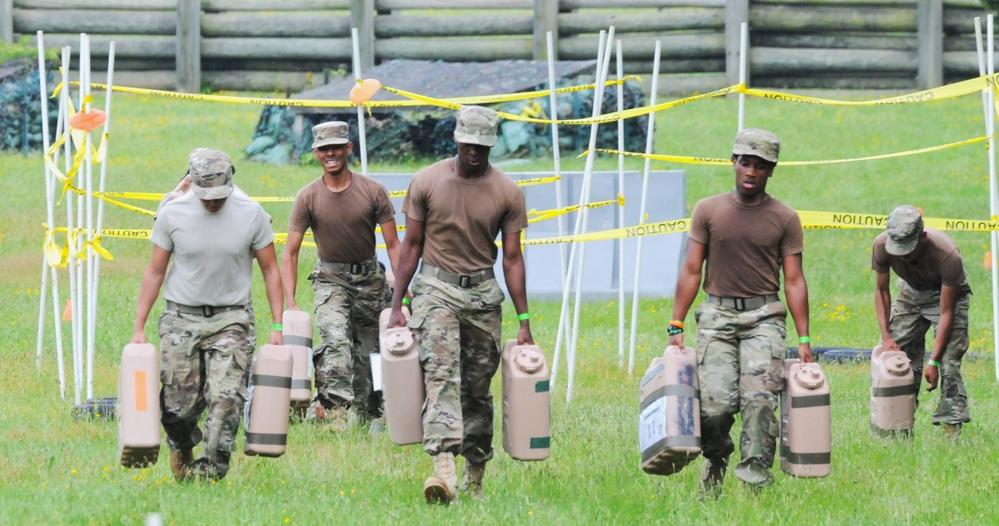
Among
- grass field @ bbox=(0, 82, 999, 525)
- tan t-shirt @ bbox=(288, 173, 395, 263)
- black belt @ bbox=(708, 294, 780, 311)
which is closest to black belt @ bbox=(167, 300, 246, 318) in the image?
grass field @ bbox=(0, 82, 999, 525)

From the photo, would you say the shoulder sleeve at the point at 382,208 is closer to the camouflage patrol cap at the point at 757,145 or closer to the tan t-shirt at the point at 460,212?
the tan t-shirt at the point at 460,212

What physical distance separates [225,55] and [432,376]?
897 inches

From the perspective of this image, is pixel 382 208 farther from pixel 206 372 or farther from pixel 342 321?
pixel 206 372

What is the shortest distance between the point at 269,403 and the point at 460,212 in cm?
144

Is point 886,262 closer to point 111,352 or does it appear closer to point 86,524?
point 86,524

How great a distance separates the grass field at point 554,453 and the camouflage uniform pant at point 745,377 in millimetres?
290

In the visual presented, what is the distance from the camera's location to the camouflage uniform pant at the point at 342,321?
33.6 feet

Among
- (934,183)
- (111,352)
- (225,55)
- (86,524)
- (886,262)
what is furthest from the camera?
(225,55)

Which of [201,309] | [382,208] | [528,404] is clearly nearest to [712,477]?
[528,404]

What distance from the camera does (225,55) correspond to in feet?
97.8

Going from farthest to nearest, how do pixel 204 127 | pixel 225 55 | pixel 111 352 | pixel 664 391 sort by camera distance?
pixel 225 55, pixel 204 127, pixel 111 352, pixel 664 391

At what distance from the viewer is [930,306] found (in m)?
10.4

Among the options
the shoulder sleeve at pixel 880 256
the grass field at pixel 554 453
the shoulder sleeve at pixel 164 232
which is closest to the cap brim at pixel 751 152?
the grass field at pixel 554 453

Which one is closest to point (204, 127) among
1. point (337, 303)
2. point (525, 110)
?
point (525, 110)
